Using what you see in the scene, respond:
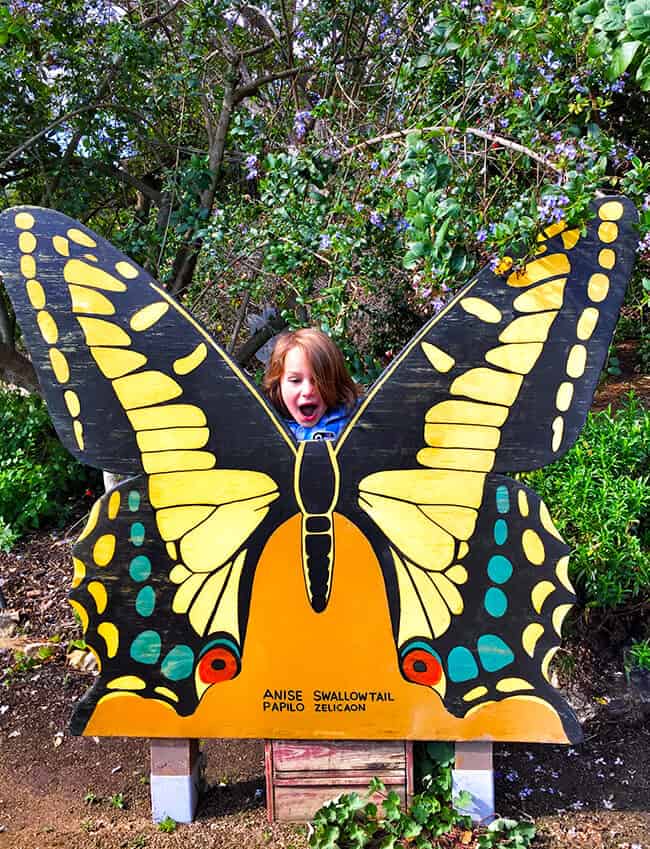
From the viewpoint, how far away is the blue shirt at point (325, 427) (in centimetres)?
233

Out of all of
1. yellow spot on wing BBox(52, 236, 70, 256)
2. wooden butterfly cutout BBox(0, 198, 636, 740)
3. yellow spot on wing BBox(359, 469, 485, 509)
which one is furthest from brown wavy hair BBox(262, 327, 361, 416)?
yellow spot on wing BBox(52, 236, 70, 256)

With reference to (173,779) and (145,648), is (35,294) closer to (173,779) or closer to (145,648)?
(145,648)

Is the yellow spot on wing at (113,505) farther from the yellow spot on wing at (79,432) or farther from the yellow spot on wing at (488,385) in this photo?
the yellow spot on wing at (488,385)

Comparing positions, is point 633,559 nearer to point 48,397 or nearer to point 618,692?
point 618,692

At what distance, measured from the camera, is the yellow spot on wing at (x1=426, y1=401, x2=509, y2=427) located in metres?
2.10

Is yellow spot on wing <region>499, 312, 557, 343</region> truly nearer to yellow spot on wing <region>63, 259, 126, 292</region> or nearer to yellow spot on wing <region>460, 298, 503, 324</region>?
yellow spot on wing <region>460, 298, 503, 324</region>

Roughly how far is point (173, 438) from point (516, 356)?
956 millimetres

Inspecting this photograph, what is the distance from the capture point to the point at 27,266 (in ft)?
6.87

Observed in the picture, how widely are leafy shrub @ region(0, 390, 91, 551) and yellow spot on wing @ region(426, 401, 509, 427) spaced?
2943 mm

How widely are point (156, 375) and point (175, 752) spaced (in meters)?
1.09

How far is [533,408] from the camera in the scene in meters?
2.10

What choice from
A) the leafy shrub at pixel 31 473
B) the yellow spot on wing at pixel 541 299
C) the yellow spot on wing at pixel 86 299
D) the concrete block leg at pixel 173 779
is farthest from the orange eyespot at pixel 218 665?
the leafy shrub at pixel 31 473

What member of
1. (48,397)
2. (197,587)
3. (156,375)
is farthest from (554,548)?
(48,397)

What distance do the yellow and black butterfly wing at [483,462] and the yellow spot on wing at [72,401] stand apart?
2.38 ft
